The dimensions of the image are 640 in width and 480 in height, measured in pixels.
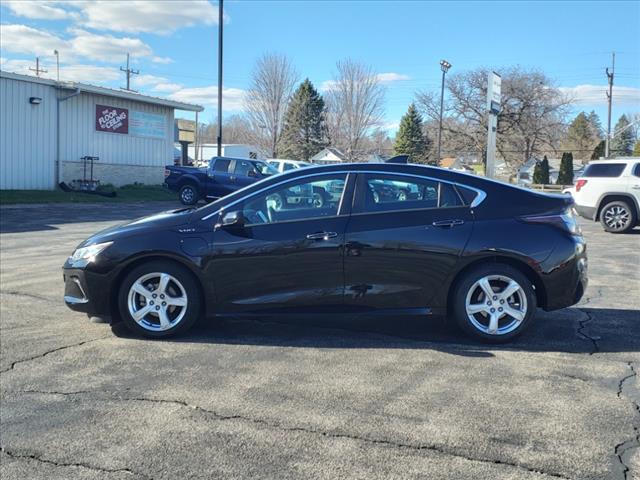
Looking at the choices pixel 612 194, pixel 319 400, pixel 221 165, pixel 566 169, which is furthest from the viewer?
pixel 566 169

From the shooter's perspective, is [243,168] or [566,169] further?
[566,169]

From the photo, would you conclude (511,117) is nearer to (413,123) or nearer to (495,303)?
(413,123)

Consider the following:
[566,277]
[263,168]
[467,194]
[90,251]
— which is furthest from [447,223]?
[263,168]

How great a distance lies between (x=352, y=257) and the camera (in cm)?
517

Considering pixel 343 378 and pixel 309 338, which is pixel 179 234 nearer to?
pixel 309 338

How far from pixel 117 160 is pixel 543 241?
81.8ft

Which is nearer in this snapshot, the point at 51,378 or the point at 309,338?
the point at 51,378

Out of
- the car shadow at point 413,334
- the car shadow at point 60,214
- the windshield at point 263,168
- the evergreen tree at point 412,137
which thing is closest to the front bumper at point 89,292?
the car shadow at point 413,334

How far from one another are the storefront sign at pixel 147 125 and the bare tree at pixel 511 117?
3722cm

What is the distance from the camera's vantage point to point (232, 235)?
5.25 meters

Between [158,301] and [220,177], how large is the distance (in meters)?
17.8

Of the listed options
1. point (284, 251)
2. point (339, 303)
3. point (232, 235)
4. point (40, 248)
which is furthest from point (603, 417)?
point (40, 248)

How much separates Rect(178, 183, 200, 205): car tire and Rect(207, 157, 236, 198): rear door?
21.7 inches

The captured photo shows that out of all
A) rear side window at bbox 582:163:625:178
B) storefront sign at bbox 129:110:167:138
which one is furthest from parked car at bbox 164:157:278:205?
rear side window at bbox 582:163:625:178
